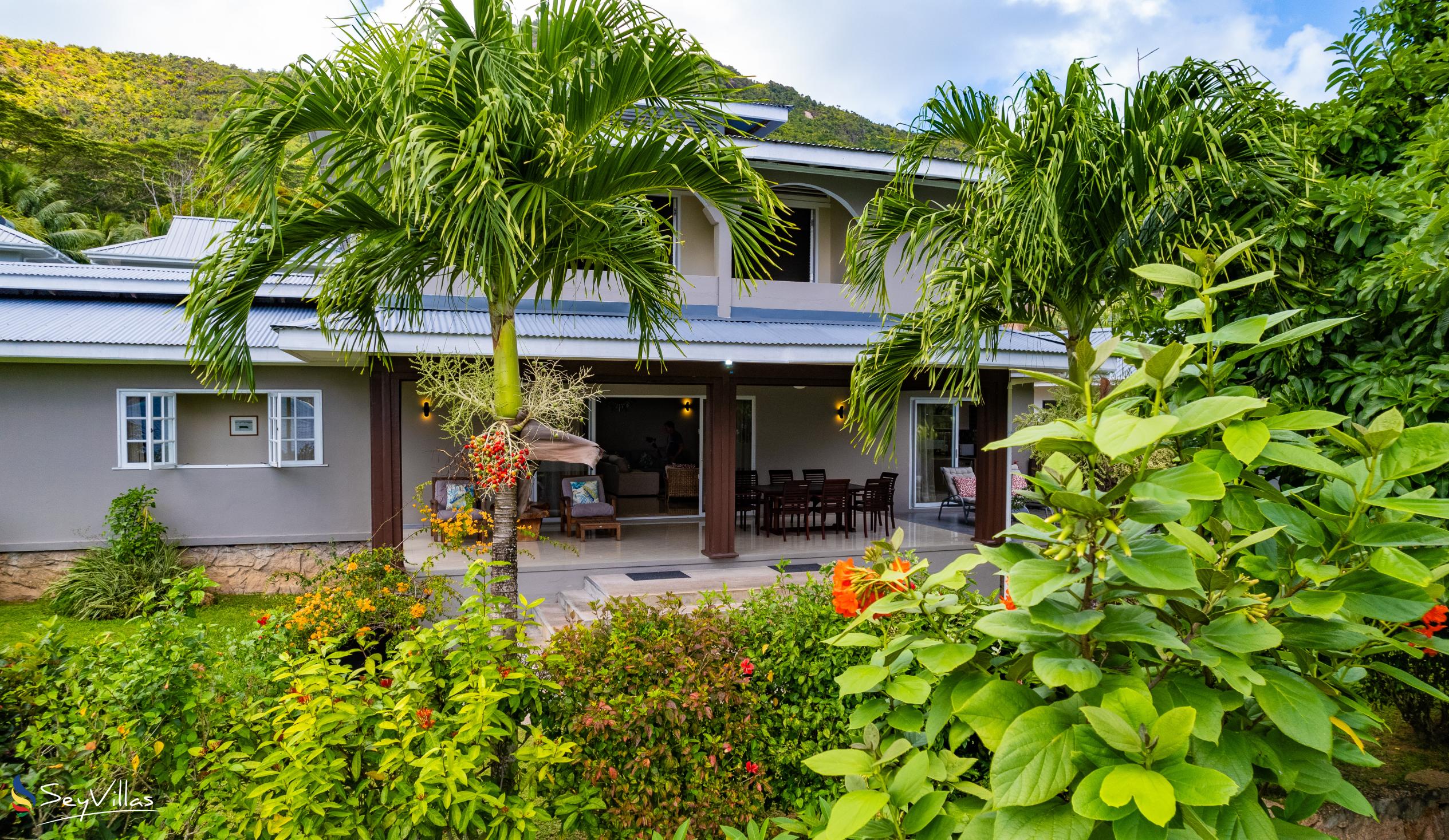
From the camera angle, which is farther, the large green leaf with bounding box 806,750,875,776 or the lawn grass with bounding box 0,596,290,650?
the lawn grass with bounding box 0,596,290,650

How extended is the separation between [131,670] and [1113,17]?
4894cm

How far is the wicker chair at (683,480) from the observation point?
13.7 metres

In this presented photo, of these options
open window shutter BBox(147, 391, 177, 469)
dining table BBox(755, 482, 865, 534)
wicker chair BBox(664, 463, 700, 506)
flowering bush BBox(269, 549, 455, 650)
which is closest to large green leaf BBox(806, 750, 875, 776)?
flowering bush BBox(269, 549, 455, 650)

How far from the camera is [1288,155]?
12.7 feet

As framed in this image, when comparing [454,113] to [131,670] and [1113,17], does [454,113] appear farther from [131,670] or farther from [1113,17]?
[1113,17]

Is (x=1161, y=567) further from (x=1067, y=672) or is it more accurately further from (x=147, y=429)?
(x=147, y=429)

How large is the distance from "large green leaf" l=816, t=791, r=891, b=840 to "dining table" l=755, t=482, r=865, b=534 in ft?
32.1

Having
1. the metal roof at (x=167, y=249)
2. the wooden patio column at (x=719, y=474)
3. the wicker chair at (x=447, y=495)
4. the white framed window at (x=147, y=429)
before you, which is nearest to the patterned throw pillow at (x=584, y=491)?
the wicker chair at (x=447, y=495)

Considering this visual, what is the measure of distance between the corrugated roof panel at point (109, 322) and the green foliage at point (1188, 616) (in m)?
9.86

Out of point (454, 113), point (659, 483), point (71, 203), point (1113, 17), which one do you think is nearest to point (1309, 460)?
point (454, 113)

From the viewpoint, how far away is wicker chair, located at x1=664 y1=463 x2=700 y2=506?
13.7 metres

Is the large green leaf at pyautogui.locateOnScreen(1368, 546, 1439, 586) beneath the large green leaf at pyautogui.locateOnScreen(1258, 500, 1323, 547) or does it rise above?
beneath

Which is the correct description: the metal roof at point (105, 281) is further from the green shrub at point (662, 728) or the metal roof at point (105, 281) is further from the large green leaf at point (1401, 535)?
the large green leaf at point (1401, 535)

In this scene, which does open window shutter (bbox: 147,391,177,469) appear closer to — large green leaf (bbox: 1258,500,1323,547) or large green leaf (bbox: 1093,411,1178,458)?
large green leaf (bbox: 1093,411,1178,458)
